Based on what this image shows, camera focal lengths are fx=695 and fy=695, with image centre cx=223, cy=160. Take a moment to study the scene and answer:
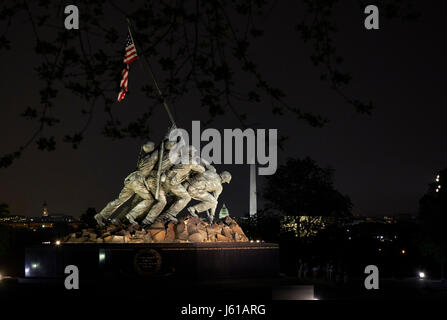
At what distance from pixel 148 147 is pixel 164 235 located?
2.59 m

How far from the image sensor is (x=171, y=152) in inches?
767

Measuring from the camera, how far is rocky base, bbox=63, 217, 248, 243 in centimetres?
1838

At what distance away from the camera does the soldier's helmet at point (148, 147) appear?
63.9ft

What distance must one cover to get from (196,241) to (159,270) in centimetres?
145

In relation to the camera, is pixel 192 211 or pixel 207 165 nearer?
pixel 192 211

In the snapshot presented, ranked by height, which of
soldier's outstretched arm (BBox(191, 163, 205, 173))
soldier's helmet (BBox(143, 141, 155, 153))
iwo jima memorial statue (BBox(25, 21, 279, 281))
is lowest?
iwo jima memorial statue (BBox(25, 21, 279, 281))

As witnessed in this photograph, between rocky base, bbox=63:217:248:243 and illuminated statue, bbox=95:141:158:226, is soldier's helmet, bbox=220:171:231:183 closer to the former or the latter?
rocky base, bbox=63:217:248:243

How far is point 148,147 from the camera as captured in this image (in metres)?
19.5

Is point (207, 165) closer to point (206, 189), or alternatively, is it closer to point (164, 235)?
point (206, 189)

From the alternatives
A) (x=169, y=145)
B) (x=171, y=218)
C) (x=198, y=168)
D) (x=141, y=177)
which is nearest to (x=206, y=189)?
(x=198, y=168)

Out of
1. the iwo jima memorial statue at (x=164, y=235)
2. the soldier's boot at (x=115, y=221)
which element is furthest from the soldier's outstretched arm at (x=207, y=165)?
the soldier's boot at (x=115, y=221)

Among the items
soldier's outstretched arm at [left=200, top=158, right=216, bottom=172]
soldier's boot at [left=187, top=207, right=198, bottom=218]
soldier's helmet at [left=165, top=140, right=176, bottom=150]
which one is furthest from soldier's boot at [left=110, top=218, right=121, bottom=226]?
soldier's outstretched arm at [left=200, top=158, right=216, bottom=172]
